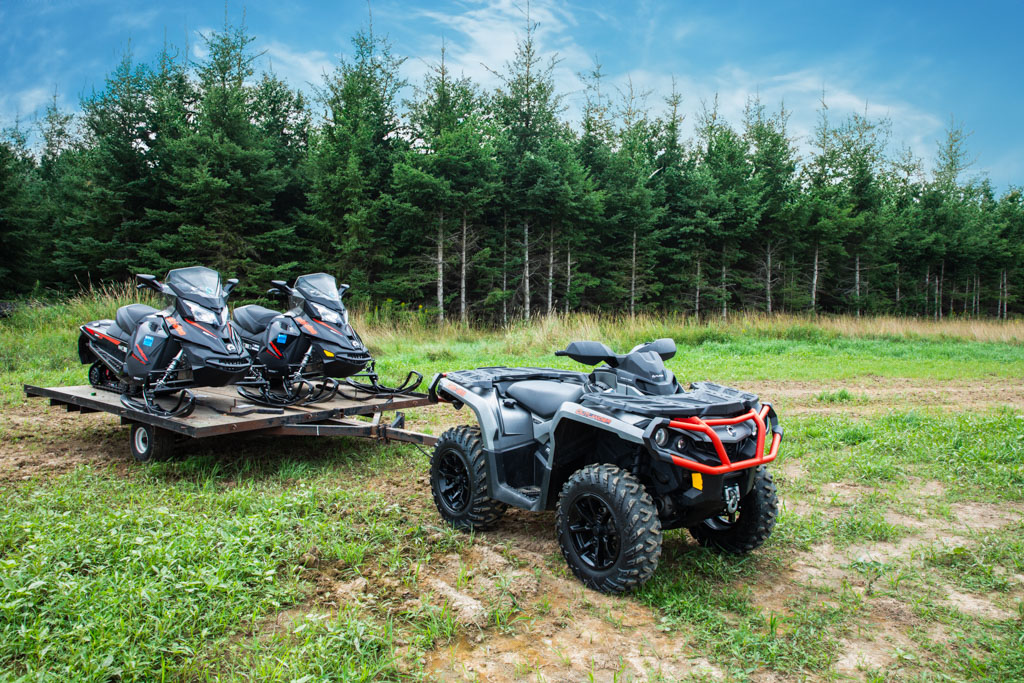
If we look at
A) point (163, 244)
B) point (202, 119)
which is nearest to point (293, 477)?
point (163, 244)

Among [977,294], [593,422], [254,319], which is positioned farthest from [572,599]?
[977,294]

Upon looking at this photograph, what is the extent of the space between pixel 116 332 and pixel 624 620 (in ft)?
17.0

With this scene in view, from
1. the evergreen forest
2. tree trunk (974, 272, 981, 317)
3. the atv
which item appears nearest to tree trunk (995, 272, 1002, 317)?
tree trunk (974, 272, 981, 317)

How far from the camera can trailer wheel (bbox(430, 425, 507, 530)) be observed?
371 cm

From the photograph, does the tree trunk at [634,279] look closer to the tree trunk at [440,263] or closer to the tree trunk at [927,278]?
the tree trunk at [440,263]

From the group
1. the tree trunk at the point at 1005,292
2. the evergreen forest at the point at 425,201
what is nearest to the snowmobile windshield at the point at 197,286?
the evergreen forest at the point at 425,201

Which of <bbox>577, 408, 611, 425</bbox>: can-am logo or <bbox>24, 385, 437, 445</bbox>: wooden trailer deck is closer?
<bbox>577, 408, 611, 425</bbox>: can-am logo

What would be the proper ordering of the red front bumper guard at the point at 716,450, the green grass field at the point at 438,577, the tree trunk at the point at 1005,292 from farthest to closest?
the tree trunk at the point at 1005,292
the red front bumper guard at the point at 716,450
the green grass field at the point at 438,577

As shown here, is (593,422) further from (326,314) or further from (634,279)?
(634,279)

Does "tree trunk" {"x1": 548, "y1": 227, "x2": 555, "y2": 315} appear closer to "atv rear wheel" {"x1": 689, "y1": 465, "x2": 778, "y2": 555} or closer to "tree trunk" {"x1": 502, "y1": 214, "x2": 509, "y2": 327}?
"tree trunk" {"x1": 502, "y1": 214, "x2": 509, "y2": 327}

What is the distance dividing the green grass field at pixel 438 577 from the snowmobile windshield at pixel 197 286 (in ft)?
4.26

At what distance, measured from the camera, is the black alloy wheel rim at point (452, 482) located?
3.88 meters

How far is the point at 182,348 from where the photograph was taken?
518 cm

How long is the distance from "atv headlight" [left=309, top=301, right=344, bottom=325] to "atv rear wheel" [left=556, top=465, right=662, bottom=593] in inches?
132
